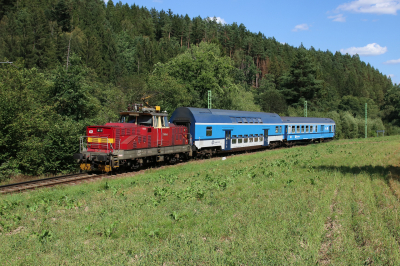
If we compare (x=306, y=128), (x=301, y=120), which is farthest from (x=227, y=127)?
(x=306, y=128)

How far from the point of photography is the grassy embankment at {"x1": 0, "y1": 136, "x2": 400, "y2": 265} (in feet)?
18.0

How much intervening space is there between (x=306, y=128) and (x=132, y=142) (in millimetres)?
27846

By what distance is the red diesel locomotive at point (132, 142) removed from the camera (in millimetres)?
15766

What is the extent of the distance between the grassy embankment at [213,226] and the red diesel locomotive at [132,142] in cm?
468

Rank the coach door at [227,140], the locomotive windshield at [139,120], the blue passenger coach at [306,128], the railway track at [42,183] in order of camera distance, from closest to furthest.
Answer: the railway track at [42,183] → the locomotive windshield at [139,120] → the coach door at [227,140] → the blue passenger coach at [306,128]

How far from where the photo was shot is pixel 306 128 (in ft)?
125

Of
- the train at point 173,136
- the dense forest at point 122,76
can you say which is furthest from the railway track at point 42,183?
the dense forest at point 122,76

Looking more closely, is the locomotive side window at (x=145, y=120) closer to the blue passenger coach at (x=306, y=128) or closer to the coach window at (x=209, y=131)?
the coach window at (x=209, y=131)

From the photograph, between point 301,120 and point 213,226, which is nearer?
point 213,226

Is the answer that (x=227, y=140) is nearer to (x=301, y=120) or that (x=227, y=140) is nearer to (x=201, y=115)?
(x=201, y=115)

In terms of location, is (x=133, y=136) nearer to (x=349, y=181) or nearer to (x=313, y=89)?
(x=349, y=181)

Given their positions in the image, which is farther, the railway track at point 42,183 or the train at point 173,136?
the train at point 173,136

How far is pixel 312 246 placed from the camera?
18.8 ft

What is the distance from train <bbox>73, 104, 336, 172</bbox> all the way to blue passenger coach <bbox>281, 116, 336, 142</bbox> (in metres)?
0.20
